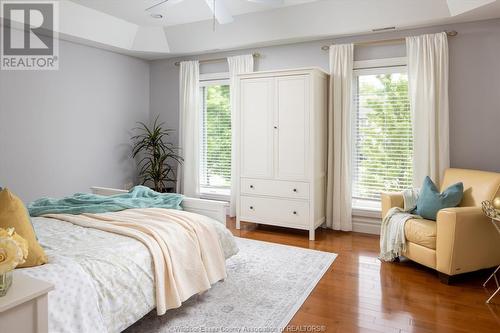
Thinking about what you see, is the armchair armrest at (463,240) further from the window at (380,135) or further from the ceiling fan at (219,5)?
the ceiling fan at (219,5)

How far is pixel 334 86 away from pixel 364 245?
200 cm

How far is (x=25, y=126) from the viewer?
4488mm

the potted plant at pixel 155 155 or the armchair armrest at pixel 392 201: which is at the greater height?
the potted plant at pixel 155 155

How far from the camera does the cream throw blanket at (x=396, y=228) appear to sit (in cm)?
347

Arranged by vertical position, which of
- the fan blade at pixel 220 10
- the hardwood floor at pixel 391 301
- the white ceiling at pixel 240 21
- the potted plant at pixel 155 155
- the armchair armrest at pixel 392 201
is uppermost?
the white ceiling at pixel 240 21

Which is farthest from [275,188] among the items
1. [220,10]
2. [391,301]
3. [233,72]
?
[220,10]

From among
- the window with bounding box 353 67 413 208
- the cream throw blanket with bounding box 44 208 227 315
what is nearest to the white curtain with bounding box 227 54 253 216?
the window with bounding box 353 67 413 208

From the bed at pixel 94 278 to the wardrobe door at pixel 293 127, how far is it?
8.04ft

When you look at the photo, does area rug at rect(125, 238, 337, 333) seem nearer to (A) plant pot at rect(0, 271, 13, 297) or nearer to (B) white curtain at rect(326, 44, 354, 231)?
(B) white curtain at rect(326, 44, 354, 231)

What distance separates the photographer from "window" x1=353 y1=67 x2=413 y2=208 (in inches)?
176

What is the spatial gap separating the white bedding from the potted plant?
10.7ft

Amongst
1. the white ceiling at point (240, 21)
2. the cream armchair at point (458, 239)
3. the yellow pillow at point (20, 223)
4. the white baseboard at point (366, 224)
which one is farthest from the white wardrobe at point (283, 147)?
the yellow pillow at point (20, 223)

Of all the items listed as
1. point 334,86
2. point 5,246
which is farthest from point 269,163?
point 5,246

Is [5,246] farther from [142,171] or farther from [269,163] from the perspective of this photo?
[142,171]
